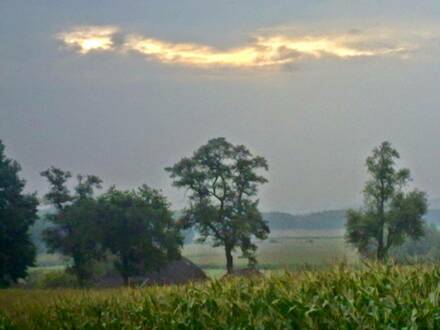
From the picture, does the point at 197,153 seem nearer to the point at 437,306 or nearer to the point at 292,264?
A: the point at 292,264

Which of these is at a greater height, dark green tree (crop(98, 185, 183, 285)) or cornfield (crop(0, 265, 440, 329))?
dark green tree (crop(98, 185, 183, 285))

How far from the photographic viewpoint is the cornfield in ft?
43.9

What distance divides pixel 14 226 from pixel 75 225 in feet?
15.1

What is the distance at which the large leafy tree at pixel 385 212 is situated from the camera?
56.3 metres

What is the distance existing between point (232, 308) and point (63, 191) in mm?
45034

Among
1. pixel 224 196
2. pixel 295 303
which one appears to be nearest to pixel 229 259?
pixel 224 196

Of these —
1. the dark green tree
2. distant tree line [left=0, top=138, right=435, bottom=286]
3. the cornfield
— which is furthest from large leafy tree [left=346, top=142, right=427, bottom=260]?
the cornfield

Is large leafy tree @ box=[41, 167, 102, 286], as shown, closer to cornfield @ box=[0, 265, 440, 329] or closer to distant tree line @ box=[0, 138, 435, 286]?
distant tree line @ box=[0, 138, 435, 286]

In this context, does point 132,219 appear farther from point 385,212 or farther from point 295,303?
point 295,303

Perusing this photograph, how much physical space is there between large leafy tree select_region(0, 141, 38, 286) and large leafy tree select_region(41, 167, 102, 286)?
2453mm

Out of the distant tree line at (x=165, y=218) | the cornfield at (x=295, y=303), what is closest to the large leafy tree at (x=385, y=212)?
the distant tree line at (x=165, y=218)

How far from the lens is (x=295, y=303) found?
1497 centimetres

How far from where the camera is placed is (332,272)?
1672 cm

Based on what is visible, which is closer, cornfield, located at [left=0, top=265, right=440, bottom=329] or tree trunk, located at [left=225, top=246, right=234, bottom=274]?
cornfield, located at [left=0, top=265, right=440, bottom=329]
